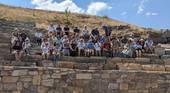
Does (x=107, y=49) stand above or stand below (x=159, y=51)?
above

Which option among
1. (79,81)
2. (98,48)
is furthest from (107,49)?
(79,81)

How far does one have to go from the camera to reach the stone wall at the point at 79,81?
1988 centimetres

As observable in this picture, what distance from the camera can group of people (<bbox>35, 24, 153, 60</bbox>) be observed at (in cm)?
2169

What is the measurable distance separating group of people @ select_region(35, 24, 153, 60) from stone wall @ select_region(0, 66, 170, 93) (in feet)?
4.64

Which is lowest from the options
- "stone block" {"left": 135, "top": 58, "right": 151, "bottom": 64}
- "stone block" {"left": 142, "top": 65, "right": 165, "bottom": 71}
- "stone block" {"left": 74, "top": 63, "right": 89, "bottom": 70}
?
"stone block" {"left": 142, "top": 65, "right": 165, "bottom": 71}

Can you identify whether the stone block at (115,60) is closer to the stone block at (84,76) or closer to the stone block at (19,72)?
the stone block at (84,76)

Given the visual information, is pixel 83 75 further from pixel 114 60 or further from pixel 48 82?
pixel 114 60

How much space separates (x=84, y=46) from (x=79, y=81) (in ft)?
8.32

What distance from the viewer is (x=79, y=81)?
20.8 meters

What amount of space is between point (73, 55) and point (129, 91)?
3.10 meters

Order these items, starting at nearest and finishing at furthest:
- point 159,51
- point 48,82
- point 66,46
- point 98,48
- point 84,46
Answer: point 48,82 → point 66,46 → point 84,46 → point 98,48 → point 159,51

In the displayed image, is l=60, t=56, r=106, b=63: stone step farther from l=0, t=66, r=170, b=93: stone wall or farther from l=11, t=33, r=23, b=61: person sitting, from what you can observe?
l=11, t=33, r=23, b=61: person sitting

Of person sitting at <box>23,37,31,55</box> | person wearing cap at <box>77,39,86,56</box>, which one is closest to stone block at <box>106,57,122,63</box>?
person wearing cap at <box>77,39,86,56</box>

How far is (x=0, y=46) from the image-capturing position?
870 inches
